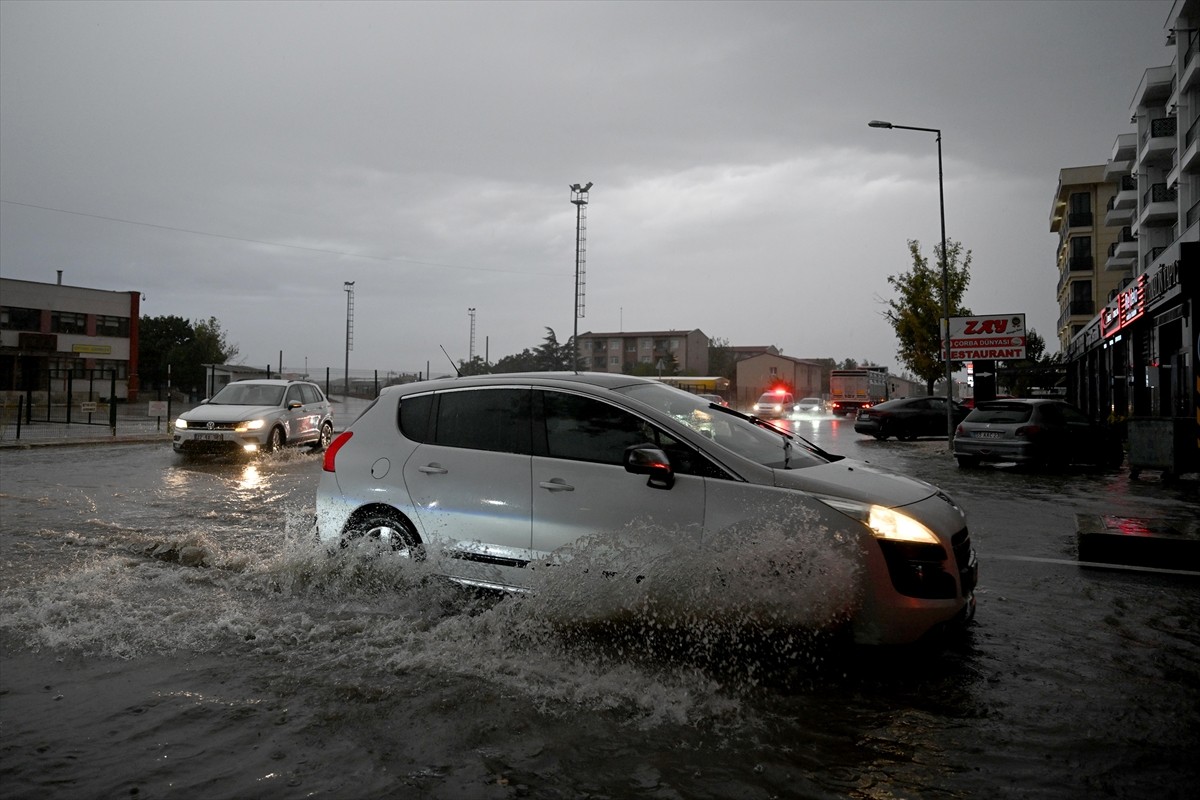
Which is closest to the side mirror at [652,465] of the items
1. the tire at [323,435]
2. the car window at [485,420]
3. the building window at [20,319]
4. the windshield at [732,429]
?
the windshield at [732,429]

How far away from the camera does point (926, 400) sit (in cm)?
2855

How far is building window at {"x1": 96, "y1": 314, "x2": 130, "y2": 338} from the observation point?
189 feet

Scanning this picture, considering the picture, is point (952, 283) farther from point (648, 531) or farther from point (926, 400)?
point (648, 531)

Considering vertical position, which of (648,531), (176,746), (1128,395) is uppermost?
(1128,395)

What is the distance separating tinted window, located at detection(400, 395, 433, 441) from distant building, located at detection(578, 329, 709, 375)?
8920 cm

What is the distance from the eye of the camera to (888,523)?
13.9 feet

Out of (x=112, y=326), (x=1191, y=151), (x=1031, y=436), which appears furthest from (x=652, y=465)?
(x=112, y=326)

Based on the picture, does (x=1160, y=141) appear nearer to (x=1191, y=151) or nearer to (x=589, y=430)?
(x=1191, y=151)

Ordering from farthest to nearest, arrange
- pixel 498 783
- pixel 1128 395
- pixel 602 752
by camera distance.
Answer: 1. pixel 1128 395
2. pixel 602 752
3. pixel 498 783

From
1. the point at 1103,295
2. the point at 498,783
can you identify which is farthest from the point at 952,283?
the point at 498,783

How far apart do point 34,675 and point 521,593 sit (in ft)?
8.38

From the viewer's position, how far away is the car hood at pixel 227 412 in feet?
54.2

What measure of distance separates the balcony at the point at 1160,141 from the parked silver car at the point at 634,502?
162ft

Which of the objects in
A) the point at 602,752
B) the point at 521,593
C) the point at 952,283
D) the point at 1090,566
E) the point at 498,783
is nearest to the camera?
the point at 498,783
